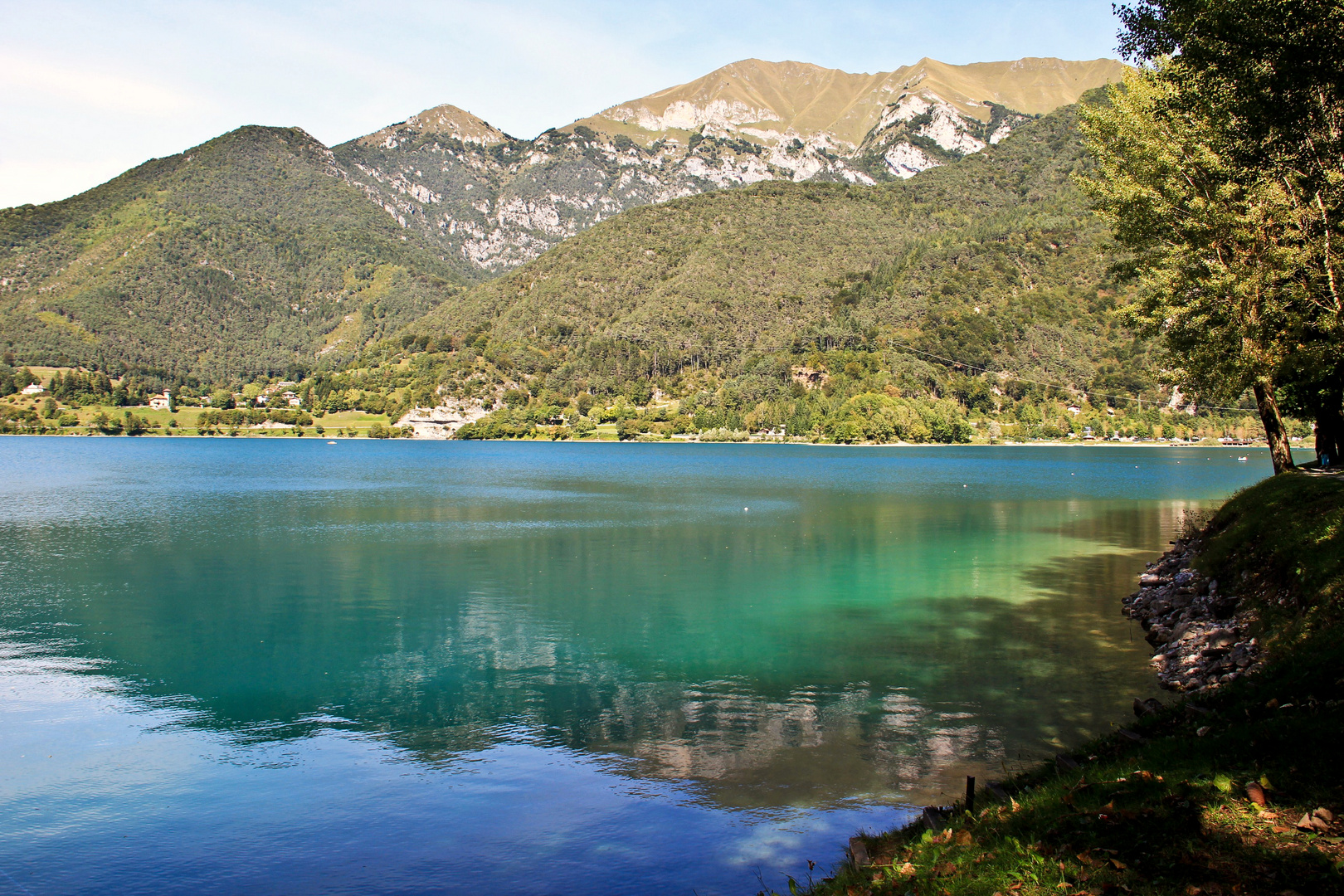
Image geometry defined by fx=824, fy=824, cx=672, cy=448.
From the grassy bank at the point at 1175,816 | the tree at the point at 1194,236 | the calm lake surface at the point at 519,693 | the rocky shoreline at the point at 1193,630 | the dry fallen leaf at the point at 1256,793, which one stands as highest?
the tree at the point at 1194,236

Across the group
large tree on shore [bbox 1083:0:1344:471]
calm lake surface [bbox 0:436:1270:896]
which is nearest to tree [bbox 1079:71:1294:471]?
large tree on shore [bbox 1083:0:1344:471]

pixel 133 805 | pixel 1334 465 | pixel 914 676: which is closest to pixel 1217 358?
pixel 1334 465

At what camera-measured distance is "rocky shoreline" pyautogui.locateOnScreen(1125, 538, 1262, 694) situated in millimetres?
15980

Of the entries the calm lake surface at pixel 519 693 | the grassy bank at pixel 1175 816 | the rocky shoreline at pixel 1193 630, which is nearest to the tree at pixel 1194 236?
the rocky shoreline at pixel 1193 630

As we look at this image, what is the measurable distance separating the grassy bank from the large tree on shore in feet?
37.8

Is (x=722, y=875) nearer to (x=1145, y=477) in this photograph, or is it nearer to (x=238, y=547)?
(x=238, y=547)

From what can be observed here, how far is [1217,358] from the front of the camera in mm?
26344

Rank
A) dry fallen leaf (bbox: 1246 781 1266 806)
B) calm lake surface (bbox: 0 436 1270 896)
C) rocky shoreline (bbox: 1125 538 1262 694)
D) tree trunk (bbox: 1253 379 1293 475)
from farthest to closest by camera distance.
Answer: tree trunk (bbox: 1253 379 1293 475) → rocky shoreline (bbox: 1125 538 1262 694) → calm lake surface (bbox: 0 436 1270 896) → dry fallen leaf (bbox: 1246 781 1266 806)

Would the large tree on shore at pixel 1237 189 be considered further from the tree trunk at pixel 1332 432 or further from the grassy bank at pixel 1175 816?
the grassy bank at pixel 1175 816

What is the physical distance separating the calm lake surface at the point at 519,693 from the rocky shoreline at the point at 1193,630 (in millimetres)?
682

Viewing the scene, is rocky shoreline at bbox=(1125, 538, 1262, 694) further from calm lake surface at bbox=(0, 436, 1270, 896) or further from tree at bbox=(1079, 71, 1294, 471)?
tree at bbox=(1079, 71, 1294, 471)

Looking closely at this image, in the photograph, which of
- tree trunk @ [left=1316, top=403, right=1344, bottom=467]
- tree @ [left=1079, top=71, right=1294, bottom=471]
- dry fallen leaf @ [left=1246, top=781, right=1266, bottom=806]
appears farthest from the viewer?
tree trunk @ [left=1316, top=403, right=1344, bottom=467]

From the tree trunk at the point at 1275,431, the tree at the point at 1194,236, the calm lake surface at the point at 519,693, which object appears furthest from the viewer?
the tree trunk at the point at 1275,431

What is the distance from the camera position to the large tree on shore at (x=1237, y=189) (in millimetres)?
16234
